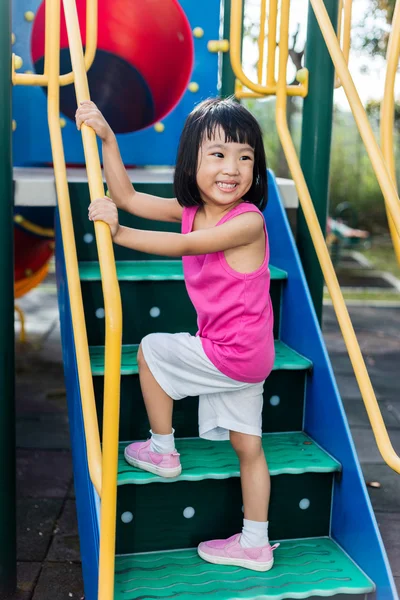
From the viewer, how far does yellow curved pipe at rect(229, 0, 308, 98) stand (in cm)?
282

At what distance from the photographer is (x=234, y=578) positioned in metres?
2.06

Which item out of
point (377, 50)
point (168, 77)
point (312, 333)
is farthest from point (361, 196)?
point (312, 333)

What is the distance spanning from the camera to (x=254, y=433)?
2.14 meters

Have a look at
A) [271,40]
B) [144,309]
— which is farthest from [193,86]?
[144,309]

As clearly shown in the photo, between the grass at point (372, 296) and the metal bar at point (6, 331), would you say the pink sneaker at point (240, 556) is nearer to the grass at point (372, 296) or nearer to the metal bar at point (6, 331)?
the metal bar at point (6, 331)

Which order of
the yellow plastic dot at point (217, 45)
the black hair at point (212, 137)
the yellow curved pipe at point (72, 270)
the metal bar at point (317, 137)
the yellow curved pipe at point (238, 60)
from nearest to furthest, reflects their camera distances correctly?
1. the yellow curved pipe at point (72, 270)
2. the black hair at point (212, 137)
3. the yellow curved pipe at point (238, 60)
4. the metal bar at point (317, 137)
5. the yellow plastic dot at point (217, 45)

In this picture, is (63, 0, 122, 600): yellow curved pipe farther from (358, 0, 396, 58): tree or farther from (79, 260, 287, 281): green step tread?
(358, 0, 396, 58): tree

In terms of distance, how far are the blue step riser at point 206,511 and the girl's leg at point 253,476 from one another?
91 millimetres

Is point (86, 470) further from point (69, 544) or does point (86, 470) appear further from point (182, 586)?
point (69, 544)

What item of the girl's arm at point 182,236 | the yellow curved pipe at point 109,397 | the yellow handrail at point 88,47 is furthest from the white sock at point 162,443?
the yellow handrail at point 88,47

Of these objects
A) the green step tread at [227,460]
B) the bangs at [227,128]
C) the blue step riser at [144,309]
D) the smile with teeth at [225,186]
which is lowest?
the green step tread at [227,460]

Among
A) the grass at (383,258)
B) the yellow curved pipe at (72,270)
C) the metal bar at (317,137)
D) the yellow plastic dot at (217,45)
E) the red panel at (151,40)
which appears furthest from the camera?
the grass at (383,258)

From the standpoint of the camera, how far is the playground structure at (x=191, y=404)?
6.38 ft

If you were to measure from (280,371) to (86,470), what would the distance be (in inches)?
28.0
